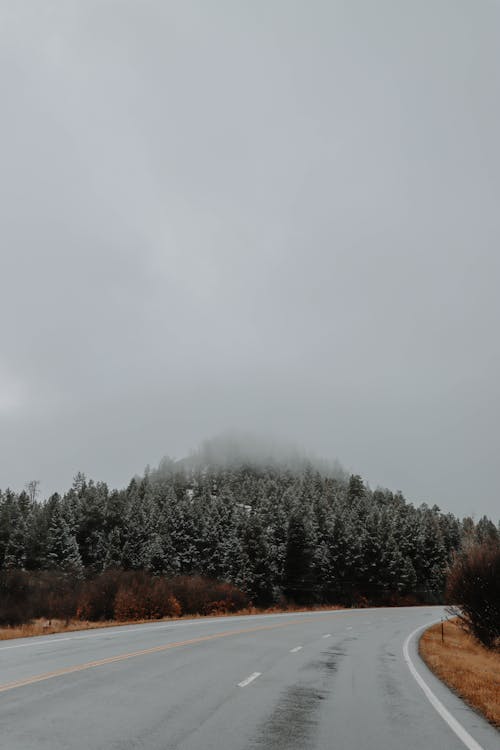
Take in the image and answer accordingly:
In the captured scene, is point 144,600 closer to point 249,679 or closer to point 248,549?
point 249,679

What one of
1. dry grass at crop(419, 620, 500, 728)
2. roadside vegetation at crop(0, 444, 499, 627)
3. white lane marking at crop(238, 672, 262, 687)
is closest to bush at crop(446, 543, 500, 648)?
dry grass at crop(419, 620, 500, 728)

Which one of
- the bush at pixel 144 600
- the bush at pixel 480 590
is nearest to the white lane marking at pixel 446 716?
the bush at pixel 480 590

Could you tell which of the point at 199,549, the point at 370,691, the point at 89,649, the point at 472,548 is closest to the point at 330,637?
the point at 472,548

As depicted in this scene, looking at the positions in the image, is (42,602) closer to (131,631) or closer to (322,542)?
(131,631)

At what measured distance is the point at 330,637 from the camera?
25.8m

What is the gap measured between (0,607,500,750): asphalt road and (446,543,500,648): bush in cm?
900

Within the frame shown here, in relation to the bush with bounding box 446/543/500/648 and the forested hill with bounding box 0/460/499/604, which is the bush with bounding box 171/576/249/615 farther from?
the forested hill with bounding box 0/460/499/604

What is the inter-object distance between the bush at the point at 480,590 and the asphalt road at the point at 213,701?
900cm

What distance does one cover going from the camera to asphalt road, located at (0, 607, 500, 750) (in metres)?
6.88

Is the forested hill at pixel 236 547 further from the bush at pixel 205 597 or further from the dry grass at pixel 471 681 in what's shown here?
the dry grass at pixel 471 681

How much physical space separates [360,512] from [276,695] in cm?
10437

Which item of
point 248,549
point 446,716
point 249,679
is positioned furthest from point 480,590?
point 248,549

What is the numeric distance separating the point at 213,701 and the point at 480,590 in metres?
19.7

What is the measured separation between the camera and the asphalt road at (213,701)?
688cm
